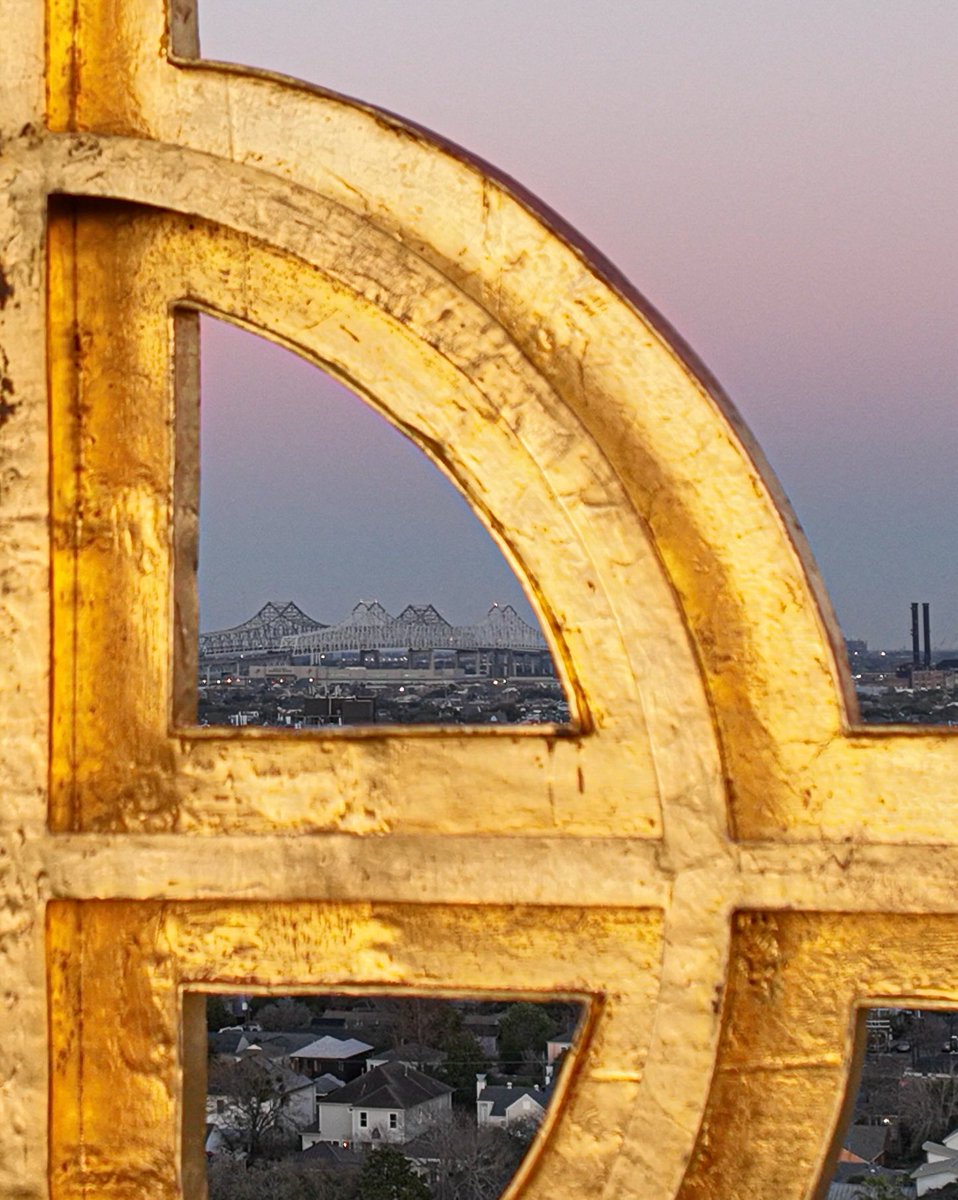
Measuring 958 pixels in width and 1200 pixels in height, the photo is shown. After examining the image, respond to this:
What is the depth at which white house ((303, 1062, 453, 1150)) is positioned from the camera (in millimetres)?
29234

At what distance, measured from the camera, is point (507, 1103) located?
1062 inches

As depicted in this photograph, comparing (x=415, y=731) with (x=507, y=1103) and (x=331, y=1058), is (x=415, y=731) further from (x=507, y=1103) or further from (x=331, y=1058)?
(x=331, y=1058)

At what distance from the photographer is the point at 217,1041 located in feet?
121

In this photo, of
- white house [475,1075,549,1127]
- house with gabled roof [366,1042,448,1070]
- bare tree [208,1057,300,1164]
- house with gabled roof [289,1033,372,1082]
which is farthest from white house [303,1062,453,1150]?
white house [475,1075,549,1127]

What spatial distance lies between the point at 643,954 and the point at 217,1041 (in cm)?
3515

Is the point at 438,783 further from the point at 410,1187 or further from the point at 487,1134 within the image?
the point at 487,1134

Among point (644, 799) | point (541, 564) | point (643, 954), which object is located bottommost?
point (643, 954)

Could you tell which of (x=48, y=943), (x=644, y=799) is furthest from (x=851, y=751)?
(x=48, y=943)

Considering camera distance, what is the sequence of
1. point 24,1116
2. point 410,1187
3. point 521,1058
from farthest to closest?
point 521,1058 → point 410,1187 → point 24,1116

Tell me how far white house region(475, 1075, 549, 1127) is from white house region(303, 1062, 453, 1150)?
142 cm

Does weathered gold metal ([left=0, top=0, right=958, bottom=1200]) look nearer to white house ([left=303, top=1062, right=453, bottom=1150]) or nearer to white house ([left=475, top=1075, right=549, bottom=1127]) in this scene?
white house ([left=475, top=1075, right=549, bottom=1127])

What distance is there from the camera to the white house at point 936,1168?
27.4m

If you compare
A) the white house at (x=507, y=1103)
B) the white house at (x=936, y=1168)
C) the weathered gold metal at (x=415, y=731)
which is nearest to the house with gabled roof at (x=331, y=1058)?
the white house at (x=507, y=1103)

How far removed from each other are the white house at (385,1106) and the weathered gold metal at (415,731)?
26403 millimetres
